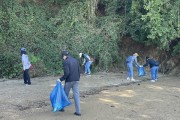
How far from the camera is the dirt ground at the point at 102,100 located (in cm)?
1077

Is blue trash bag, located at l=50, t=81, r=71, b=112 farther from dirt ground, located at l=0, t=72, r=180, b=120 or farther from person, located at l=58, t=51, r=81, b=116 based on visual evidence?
dirt ground, located at l=0, t=72, r=180, b=120

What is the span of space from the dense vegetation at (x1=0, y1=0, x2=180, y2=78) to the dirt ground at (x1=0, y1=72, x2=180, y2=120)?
8.50 feet

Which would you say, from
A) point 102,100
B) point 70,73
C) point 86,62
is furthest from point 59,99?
point 86,62

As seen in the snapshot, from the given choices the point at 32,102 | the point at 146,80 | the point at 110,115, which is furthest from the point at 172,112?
the point at 146,80

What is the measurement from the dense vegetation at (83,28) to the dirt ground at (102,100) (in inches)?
102

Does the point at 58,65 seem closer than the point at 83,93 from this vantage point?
No

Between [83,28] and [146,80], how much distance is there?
5.14 m

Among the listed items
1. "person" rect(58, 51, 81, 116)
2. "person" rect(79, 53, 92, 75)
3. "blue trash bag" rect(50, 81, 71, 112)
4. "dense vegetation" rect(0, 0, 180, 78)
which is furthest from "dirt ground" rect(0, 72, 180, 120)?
"dense vegetation" rect(0, 0, 180, 78)

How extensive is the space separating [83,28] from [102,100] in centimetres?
864

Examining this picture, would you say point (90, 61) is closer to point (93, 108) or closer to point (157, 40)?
point (157, 40)

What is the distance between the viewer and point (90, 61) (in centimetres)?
1914

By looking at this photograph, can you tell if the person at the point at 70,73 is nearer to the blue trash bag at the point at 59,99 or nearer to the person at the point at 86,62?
the blue trash bag at the point at 59,99

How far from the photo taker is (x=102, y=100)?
12.8m

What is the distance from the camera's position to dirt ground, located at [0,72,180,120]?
10.8m
